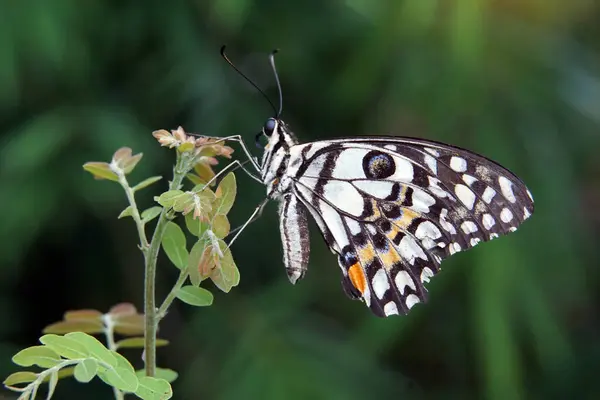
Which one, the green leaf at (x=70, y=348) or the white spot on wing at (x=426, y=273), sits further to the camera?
the white spot on wing at (x=426, y=273)

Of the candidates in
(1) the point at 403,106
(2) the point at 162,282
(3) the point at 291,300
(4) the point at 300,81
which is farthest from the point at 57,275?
(1) the point at 403,106

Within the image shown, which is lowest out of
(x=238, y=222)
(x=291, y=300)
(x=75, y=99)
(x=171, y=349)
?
(x=171, y=349)

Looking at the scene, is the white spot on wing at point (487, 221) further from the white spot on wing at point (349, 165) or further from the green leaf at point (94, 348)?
the green leaf at point (94, 348)

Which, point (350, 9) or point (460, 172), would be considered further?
point (350, 9)

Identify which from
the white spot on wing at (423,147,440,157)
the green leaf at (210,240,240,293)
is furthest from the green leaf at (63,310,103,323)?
the white spot on wing at (423,147,440,157)

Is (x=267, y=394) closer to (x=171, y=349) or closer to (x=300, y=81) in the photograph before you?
(x=171, y=349)

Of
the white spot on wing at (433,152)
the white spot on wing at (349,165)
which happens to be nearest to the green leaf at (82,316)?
the white spot on wing at (349,165)
